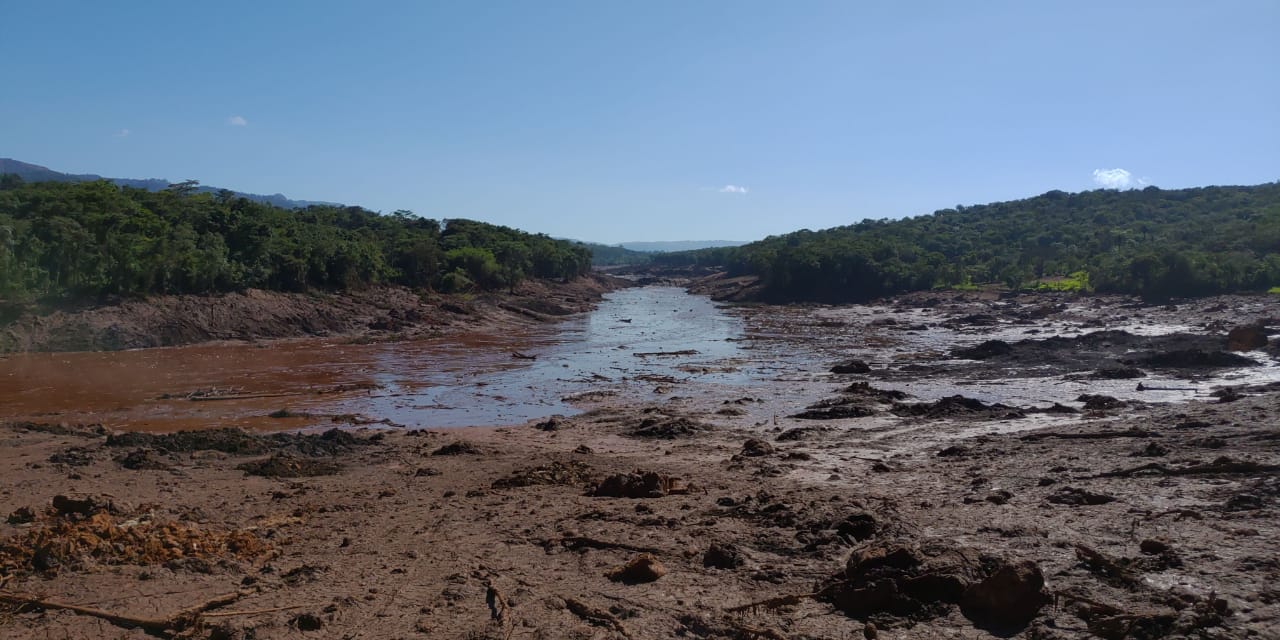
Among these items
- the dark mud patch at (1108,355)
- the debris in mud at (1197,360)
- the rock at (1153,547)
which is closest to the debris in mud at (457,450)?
the rock at (1153,547)

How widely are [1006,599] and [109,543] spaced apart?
876 cm

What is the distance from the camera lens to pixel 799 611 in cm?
693

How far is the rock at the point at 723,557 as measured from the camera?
320 inches

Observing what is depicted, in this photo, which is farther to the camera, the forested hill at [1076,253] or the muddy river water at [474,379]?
the forested hill at [1076,253]

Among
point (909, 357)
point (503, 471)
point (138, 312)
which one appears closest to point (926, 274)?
point (909, 357)

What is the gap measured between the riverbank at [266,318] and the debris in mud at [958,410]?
2863cm

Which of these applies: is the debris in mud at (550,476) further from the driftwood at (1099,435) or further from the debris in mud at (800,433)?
the driftwood at (1099,435)

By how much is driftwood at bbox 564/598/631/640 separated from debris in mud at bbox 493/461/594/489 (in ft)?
16.0

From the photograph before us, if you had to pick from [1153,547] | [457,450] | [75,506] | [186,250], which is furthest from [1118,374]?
[186,250]

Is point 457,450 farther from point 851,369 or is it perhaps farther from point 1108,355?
point 1108,355

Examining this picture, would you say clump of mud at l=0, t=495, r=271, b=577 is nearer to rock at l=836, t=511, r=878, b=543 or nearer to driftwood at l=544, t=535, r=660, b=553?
driftwood at l=544, t=535, r=660, b=553

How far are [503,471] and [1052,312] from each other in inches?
1847

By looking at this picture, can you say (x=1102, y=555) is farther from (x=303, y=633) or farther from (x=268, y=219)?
(x=268, y=219)

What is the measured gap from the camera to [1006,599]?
649 cm
